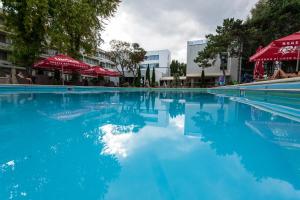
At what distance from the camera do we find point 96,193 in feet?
3.80

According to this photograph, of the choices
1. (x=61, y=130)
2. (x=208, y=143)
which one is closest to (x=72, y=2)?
(x=61, y=130)

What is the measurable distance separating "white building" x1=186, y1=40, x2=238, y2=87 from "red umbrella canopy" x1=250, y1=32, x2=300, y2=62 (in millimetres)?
21186

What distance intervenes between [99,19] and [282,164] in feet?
61.0

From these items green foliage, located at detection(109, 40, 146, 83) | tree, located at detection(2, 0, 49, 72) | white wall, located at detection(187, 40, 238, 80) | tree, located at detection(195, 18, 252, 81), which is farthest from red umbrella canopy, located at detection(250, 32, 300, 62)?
green foliage, located at detection(109, 40, 146, 83)

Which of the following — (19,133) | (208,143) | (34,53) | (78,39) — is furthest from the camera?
(78,39)

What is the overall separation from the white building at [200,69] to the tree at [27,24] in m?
23.6

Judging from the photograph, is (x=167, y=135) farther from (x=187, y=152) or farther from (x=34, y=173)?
(x=34, y=173)

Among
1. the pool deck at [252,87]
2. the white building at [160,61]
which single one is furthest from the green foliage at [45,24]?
the white building at [160,61]

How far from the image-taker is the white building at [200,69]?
2892 cm

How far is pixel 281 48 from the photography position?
725cm

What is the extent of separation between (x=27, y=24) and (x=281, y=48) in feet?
46.1

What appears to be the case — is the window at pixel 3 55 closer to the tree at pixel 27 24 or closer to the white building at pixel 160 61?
the tree at pixel 27 24

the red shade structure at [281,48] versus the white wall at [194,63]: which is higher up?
the white wall at [194,63]

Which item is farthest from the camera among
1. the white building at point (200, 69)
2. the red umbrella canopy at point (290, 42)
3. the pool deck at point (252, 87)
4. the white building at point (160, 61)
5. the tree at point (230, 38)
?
the white building at point (160, 61)
